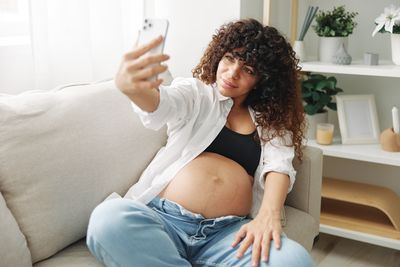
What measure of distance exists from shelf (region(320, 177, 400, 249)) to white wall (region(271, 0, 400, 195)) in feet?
0.30

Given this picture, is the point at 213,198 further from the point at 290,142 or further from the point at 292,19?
the point at 292,19

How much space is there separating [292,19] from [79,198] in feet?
4.48

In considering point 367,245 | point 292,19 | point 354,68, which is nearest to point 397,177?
point 367,245

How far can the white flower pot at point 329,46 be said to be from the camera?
7.24 ft

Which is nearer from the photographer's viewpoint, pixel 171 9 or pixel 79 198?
pixel 79 198

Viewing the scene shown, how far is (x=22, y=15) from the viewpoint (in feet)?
5.80

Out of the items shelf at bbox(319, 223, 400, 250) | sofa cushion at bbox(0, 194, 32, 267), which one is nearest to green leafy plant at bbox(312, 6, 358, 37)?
shelf at bbox(319, 223, 400, 250)

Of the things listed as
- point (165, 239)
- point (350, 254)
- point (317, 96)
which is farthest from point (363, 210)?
point (165, 239)

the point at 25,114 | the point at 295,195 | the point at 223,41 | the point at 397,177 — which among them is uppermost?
the point at 223,41

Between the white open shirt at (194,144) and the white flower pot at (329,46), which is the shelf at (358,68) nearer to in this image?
the white flower pot at (329,46)

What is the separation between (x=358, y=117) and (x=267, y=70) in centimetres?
83

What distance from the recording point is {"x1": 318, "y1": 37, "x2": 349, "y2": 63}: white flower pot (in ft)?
7.24

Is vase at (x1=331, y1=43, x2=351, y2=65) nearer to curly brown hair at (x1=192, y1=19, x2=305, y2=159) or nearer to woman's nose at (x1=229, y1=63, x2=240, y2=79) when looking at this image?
curly brown hair at (x1=192, y1=19, x2=305, y2=159)

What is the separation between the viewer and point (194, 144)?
1544mm
